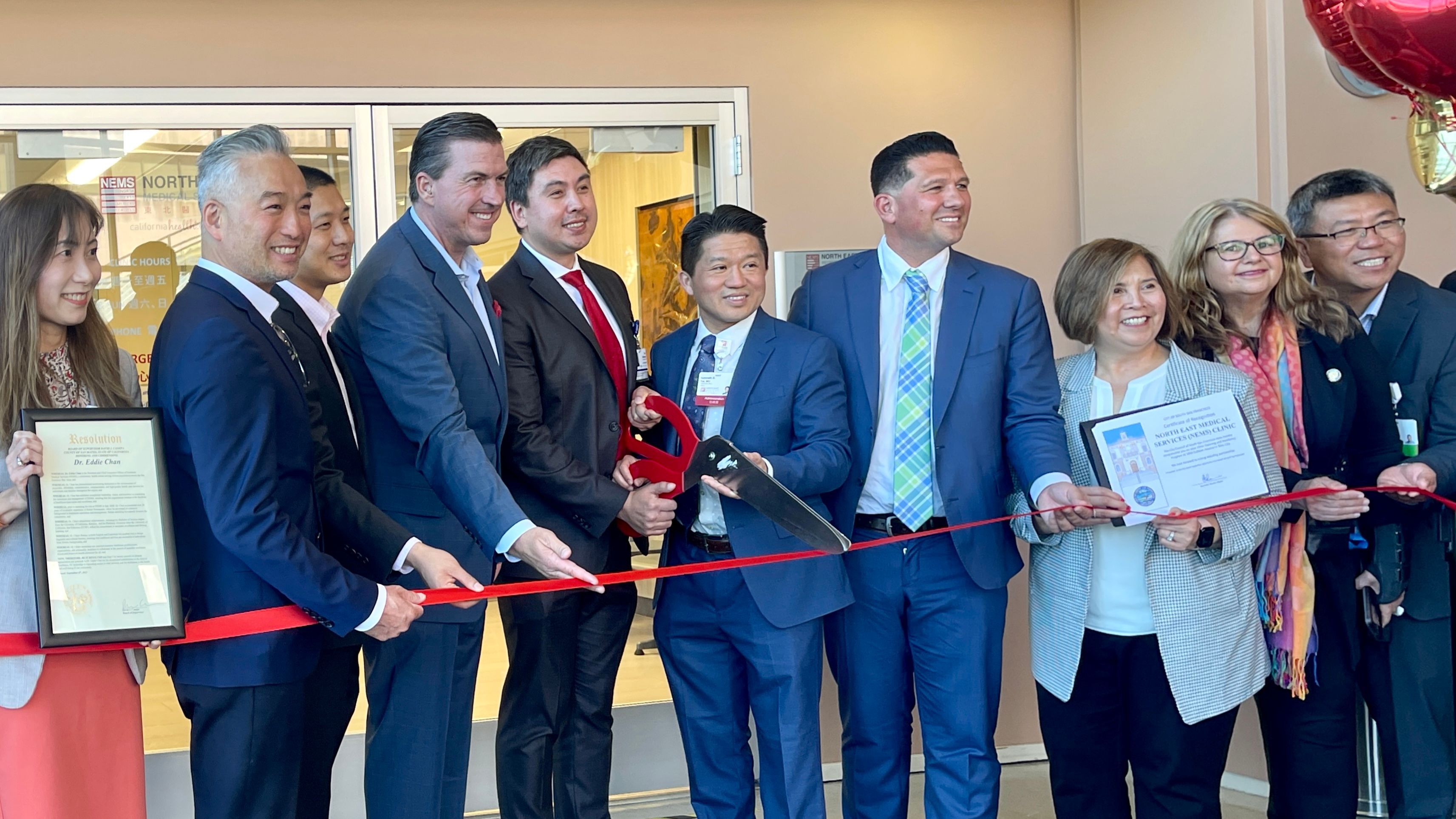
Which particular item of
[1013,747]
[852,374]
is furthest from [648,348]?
[1013,747]

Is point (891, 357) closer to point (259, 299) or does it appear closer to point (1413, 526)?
point (1413, 526)

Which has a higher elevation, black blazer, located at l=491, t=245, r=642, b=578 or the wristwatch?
→ black blazer, located at l=491, t=245, r=642, b=578

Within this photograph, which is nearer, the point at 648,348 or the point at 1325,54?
the point at 1325,54

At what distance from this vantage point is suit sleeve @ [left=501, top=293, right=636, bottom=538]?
10.3 ft

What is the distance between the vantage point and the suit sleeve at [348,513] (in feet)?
8.95

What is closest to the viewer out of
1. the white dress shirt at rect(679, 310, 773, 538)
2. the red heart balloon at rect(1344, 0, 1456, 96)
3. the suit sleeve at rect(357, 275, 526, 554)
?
the red heart balloon at rect(1344, 0, 1456, 96)

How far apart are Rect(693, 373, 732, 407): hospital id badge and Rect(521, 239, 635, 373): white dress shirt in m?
0.21

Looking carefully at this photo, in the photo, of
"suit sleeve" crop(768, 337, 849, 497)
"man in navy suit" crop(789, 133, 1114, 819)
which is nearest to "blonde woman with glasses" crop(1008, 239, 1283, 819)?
"man in navy suit" crop(789, 133, 1114, 819)

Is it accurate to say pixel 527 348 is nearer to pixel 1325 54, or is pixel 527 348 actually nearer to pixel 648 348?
pixel 648 348

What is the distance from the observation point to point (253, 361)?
243 centimetres

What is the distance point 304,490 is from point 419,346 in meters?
0.44

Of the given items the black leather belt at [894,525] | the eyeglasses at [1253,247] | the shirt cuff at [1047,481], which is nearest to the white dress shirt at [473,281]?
the black leather belt at [894,525]

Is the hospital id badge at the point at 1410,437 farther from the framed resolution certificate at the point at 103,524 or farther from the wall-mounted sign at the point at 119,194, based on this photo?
the wall-mounted sign at the point at 119,194

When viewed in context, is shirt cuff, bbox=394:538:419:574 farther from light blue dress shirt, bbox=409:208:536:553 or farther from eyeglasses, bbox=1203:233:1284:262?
eyeglasses, bbox=1203:233:1284:262
